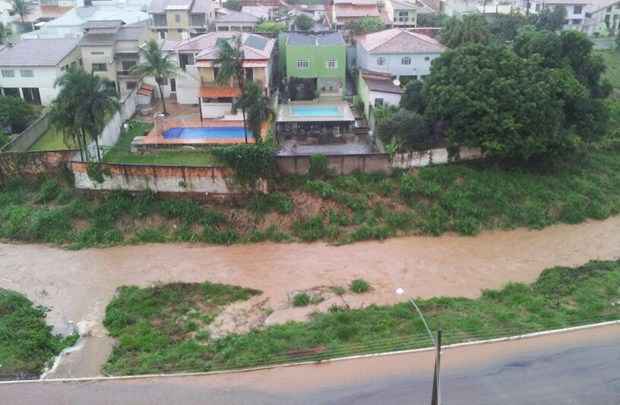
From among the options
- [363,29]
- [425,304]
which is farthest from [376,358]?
[363,29]

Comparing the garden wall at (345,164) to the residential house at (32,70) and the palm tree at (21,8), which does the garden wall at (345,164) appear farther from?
the palm tree at (21,8)

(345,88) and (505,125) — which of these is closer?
(505,125)

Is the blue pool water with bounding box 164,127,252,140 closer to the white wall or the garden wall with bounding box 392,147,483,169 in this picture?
the garden wall with bounding box 392,147,483,169

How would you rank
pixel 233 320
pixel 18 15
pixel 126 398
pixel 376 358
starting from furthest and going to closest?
pixel 18 15
pixel 233 320
pixel 376 358
pixel 126 398

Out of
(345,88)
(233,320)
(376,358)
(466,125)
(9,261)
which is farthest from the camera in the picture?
(345,88)

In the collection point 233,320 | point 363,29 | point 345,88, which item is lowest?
point 233,320

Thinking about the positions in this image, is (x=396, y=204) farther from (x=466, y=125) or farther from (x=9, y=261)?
(x=9, y=261)

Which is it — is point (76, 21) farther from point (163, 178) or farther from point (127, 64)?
point (163, 178)

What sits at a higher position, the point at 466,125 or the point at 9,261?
the point at 466,125
